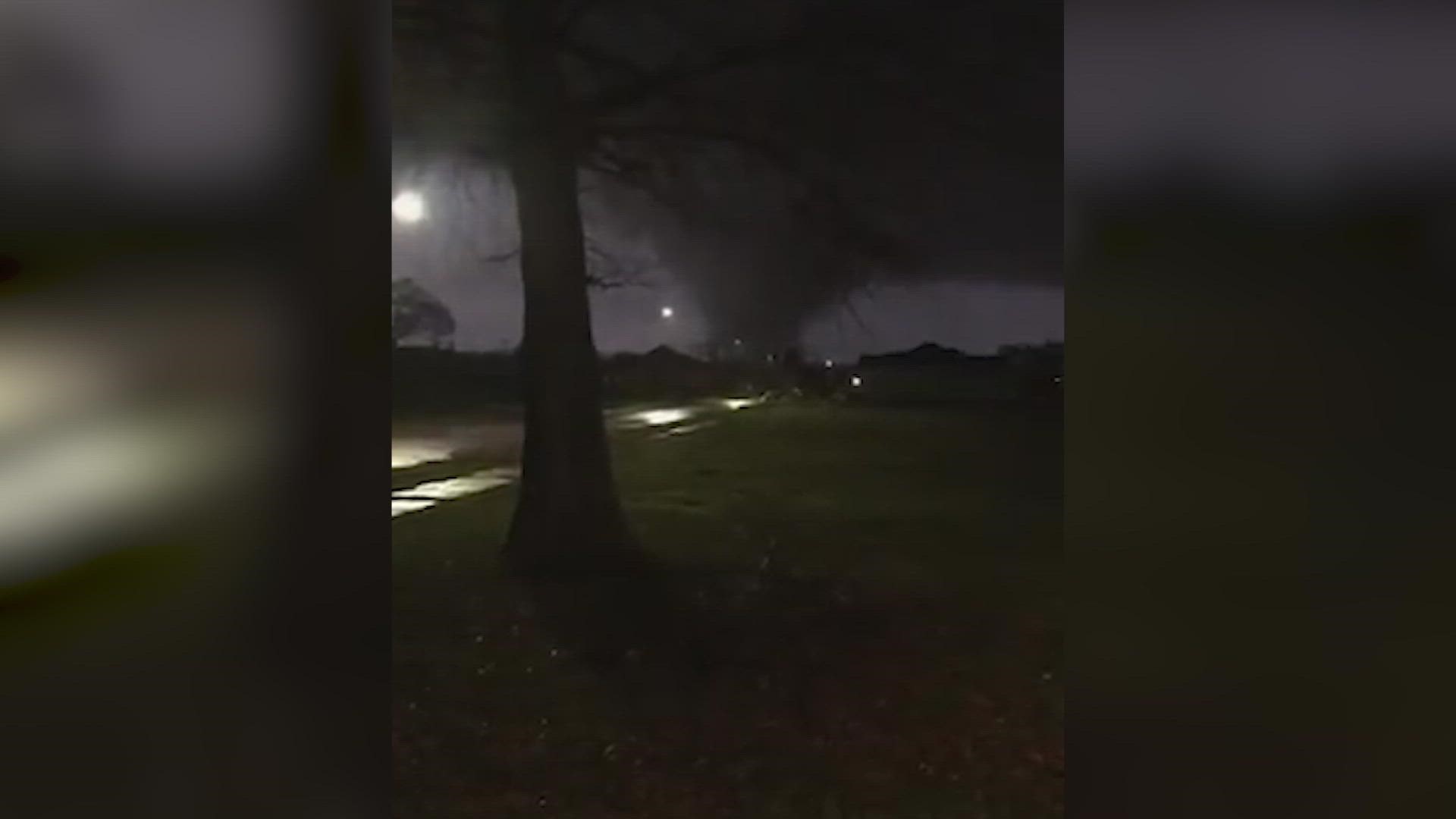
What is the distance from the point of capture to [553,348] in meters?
2.13

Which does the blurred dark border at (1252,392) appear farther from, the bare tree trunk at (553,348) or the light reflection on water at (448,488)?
the light reflection on water at (448,488)

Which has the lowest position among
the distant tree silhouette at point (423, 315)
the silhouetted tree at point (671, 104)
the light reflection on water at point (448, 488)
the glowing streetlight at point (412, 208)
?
the light reflection on water at point (448, 488)

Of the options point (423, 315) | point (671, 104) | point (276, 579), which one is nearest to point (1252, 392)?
point (671, 104)

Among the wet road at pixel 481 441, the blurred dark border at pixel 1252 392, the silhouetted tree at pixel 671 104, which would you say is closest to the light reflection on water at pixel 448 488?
the wet road at pixel 481 441

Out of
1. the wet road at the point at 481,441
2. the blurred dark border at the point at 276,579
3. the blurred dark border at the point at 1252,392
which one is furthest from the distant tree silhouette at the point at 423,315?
the blurred dark border at the point at 1252,392

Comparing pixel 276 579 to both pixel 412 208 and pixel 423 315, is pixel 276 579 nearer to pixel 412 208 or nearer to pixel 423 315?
pixel 423 315

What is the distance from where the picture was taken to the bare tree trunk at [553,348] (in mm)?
2094

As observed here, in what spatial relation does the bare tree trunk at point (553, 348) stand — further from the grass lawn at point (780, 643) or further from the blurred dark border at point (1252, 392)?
the blurred dark border at point (1252, 392)

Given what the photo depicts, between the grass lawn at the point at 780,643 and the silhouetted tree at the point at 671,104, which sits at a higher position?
the silhouetted tree at the point at 671,104

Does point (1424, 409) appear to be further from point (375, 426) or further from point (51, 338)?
point (51, 338)

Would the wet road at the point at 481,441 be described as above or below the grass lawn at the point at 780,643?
above

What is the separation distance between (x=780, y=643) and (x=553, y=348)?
2.38 ft

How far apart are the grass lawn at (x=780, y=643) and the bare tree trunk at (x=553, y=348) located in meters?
0.06

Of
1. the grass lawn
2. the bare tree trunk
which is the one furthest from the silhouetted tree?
the grass lawn
